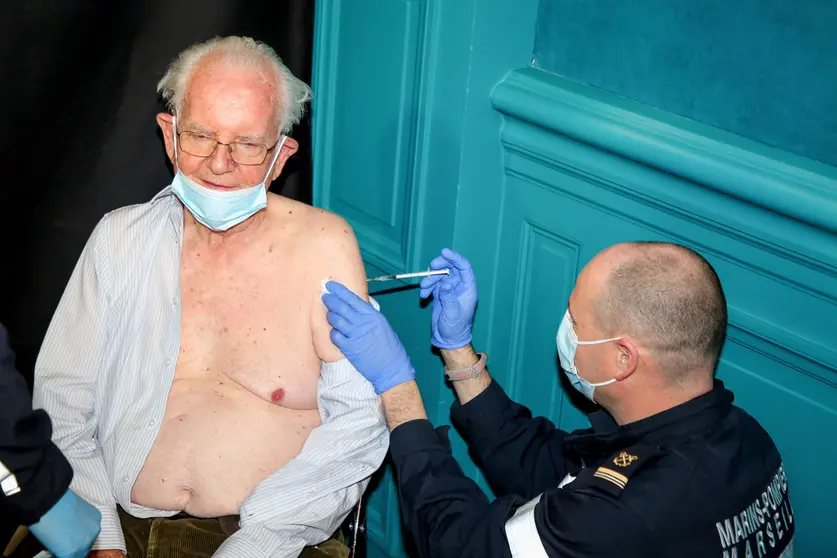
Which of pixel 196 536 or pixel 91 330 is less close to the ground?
pixel 91 330

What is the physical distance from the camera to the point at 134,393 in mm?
2002

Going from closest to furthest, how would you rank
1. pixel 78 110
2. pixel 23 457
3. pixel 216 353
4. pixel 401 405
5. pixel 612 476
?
1. pixel 23 457
2. pixel 612 476
3. pixel 401 405
4. pixel 216 353
5. pixel 78 110

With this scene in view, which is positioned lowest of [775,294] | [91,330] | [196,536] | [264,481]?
[196,536]

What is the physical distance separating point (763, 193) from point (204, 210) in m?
1.01

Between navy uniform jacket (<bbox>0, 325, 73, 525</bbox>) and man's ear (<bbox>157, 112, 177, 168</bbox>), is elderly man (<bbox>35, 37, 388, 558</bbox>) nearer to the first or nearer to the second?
man's ear (<bbox>157, 112, 177, 168</bbox>)

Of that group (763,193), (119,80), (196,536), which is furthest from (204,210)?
(763,193)

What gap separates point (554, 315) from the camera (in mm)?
2168

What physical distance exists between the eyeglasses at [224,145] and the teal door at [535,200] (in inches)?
16.3

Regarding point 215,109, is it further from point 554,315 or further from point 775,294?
point 775,294

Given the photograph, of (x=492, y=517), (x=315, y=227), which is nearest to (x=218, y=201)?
(x=315, y=227)

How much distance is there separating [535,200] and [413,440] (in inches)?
22.9

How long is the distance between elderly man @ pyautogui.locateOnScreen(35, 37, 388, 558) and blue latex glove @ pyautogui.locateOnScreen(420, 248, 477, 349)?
0.20 m

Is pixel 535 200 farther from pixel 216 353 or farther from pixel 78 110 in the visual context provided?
pixel 78 110

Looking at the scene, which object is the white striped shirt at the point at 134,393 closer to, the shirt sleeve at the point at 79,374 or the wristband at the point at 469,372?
the shirt sleeve at the point at 79,374
